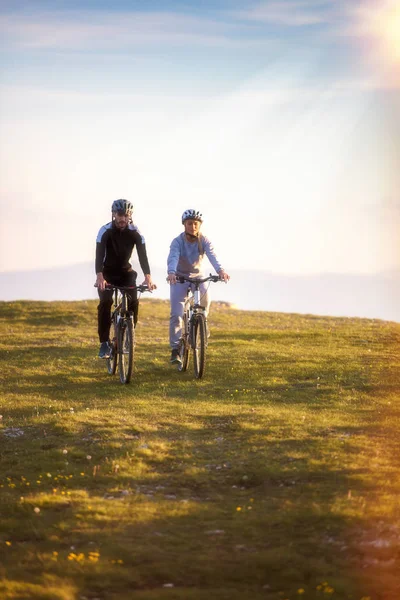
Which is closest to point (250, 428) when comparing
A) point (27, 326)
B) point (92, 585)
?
point (92, 585)

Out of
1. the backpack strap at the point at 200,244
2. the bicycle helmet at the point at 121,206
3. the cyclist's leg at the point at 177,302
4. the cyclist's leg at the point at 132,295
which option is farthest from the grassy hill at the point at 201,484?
the bicycle helmet at the point at 121,206

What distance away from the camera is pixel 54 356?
84.7ft

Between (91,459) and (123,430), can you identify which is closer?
(91,459)

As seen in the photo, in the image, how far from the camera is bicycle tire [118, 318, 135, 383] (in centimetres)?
1919

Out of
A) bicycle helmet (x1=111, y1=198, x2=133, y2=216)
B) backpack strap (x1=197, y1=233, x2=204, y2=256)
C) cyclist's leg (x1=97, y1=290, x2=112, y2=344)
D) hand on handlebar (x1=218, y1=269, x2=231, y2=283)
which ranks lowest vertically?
cyclist's leg (x1=97, y1=290, x2=112, y2=344)

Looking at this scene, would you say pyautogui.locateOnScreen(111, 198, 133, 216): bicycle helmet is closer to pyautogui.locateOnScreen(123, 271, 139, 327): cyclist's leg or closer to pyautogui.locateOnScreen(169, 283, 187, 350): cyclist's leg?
pyautogui.locateOnScreen(123, 271, 139, 327): cyclist's leg

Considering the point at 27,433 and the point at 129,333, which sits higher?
the point at 129,333

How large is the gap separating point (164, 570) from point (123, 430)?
6195 millimetres

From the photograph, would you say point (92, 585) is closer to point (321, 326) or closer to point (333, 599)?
point (333, 599)

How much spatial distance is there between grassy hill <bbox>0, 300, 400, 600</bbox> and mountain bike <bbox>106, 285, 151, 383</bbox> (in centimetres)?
54

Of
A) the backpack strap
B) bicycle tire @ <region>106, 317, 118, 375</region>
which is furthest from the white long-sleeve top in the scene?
bicycle tire @ <region>106, 317, 118, 375</region>

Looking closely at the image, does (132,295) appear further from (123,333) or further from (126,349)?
(126,349)

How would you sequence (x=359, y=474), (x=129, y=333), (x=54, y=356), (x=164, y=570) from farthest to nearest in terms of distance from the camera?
(x=54, y=356) < (x=129, y=333) < (x=359, y=474) < (x=164, y=570)

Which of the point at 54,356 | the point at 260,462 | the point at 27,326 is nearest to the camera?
the point at 260,462
